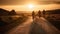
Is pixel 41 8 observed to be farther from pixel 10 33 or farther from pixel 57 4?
pixel 10 33

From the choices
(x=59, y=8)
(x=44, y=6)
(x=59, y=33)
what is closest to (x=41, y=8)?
(x=44, y=6)

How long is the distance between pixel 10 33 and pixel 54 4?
24883 millimetres

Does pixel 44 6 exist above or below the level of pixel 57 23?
above

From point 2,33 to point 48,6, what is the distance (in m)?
24.7

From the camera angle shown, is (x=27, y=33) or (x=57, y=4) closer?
(x=27, y=33)

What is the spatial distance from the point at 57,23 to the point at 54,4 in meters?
9.07

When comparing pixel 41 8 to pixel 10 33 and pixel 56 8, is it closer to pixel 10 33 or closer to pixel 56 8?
pixel 56 8

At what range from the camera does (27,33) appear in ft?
103

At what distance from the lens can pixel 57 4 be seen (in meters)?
51.5

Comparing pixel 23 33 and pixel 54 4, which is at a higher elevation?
pixel 54 4

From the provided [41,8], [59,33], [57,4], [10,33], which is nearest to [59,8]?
[57,4]

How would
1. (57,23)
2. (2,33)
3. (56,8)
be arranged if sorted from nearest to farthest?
(2,33)
(57,23)
(56,8)

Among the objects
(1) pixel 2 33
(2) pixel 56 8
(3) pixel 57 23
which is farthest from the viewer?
(2) pixel 56 8

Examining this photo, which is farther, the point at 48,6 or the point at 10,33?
the point at 48,6
